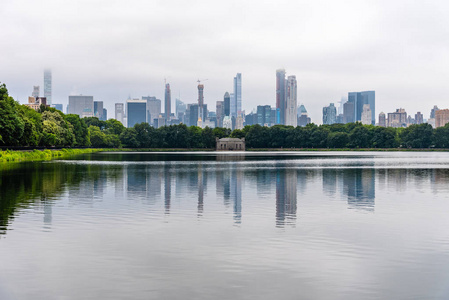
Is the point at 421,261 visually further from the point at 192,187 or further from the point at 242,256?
the point at 192,187

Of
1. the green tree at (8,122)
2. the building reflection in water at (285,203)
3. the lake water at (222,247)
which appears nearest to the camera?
the lake water at (222,247)

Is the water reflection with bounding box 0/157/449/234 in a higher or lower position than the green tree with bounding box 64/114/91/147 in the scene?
lower

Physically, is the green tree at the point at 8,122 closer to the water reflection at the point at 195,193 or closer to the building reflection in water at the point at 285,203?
the water reflection at the point at 195,193

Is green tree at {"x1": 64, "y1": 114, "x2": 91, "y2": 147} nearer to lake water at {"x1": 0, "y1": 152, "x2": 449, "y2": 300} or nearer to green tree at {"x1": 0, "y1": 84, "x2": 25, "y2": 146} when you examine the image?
green tree at {"x1": 0, "y1": 84, "x2": 25, "y2": 146}

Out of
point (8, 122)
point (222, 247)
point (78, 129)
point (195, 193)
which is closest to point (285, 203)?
point (195, 193)

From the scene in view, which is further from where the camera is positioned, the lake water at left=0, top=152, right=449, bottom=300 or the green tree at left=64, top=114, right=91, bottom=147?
the green tree at left=64, top=114, right=91, bottom=147

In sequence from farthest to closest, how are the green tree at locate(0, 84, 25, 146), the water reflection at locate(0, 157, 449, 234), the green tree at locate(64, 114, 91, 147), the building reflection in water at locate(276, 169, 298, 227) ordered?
1. the green tree at locate(64, 114, 91, 147)
2. the green tree at locate(0, 84, 25, 146)
3. the water reflection at locate(0, 157, 449, 234)
4. the building reflection in water at locate(276, 169, 298, 227)

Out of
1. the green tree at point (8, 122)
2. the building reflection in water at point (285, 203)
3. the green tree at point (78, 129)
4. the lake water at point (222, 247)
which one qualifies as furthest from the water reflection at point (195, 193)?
the green tree at point (78, 129)

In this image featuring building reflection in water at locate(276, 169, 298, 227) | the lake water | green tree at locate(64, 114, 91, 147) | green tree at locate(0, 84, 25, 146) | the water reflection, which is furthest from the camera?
green tree at locate(64, 114, 91, 147)

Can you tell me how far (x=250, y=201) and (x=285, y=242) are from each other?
11466mm

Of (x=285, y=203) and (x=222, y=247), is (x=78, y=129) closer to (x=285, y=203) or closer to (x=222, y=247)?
(x=285, y=203)

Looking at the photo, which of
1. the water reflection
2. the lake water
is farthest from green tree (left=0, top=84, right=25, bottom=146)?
the lake water

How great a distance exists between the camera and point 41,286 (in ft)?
37.1

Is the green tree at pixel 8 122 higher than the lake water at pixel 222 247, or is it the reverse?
the green tree at pixel 8 122
